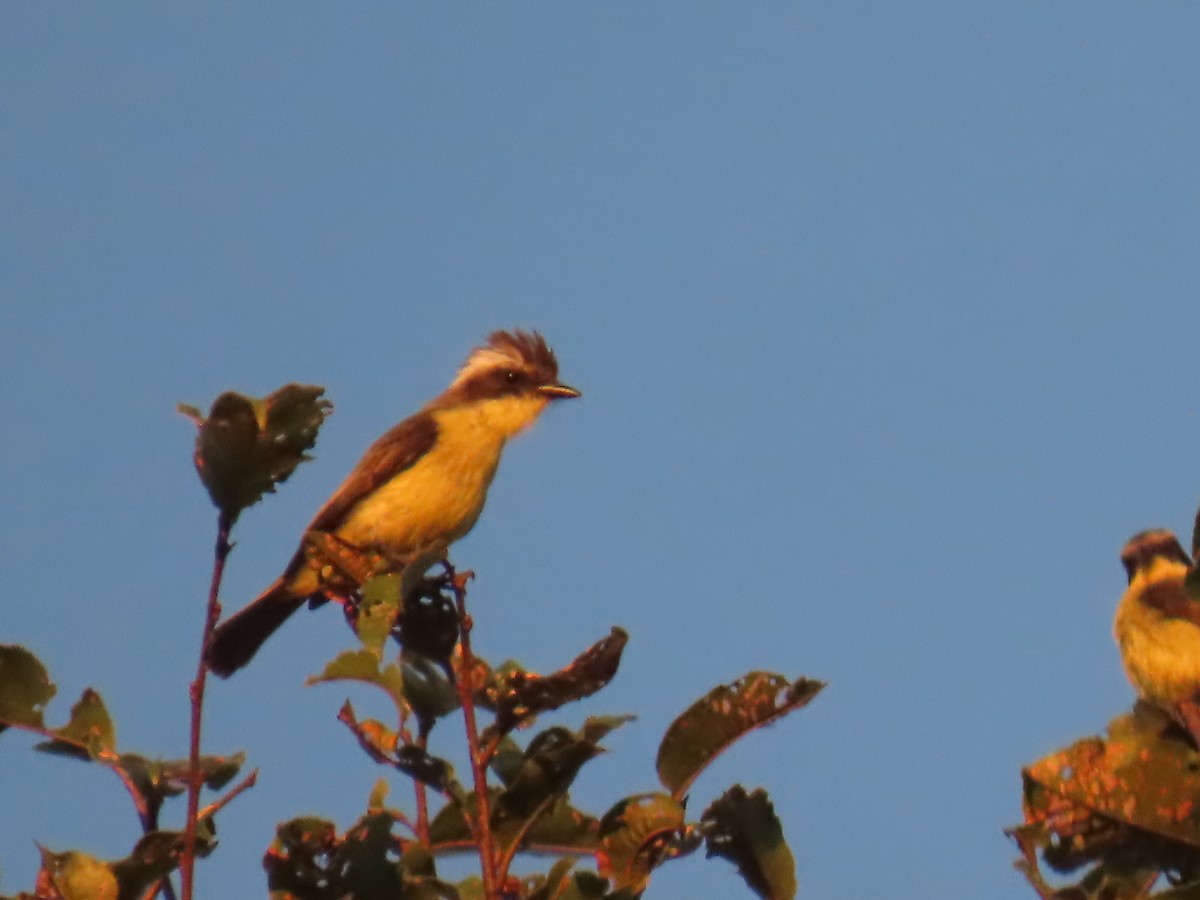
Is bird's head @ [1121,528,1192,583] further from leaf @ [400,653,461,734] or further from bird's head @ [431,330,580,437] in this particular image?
leaf @ [400,653,461,734]

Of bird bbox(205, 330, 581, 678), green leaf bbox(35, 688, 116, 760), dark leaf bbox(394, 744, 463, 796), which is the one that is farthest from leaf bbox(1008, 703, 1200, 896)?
bird bbox(205, 330, 581, 678)

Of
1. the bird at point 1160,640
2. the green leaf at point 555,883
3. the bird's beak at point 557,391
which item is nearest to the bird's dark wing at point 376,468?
the bird's beak at point 557,391

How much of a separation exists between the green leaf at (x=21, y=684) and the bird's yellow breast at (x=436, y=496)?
4.25 m

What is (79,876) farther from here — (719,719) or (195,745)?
(719,719)

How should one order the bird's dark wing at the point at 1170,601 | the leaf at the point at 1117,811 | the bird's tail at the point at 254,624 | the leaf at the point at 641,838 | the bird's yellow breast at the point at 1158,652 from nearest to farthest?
1. the leaf at the point at 641,838
2. the leaf at the point at 1117,811
3. the bird's yellow breast at the point at 1158,652
4. the bird's dark wing at the point at 1170,601
5. the bird's tail at the point at 254,624

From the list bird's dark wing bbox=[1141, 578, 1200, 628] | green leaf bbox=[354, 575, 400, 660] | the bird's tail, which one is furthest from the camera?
the bird's tail

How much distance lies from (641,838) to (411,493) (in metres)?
4.59

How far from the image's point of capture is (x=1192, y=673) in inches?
261

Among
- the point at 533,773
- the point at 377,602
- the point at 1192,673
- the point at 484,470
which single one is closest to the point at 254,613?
the point at 484,470

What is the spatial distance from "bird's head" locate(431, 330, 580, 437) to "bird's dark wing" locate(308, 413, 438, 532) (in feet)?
1.12

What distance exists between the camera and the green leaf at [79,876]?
267cm

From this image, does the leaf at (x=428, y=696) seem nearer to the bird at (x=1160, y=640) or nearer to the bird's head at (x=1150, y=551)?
the bird at (x=1160, y=640)

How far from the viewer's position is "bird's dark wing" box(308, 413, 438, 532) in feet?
24.4

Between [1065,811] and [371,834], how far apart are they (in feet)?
3.71
